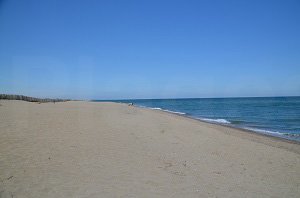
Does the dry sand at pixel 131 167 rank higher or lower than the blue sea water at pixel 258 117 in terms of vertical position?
higher

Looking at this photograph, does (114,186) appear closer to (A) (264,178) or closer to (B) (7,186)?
(B) (7,186)

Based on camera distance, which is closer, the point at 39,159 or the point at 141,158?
the point at 39,159

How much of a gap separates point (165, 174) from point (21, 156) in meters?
3.98

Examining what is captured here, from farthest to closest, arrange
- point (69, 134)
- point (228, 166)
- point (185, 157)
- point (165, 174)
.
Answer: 1. point (69, 134)
2. point (185, 157)
3. point (228, 166)
4. point (165, 174)

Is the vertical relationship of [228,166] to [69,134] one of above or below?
below

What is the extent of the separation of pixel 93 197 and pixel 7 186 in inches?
72.1

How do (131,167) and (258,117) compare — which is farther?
(258,117)

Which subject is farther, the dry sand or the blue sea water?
the blue sea water

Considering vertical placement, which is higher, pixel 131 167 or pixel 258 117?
pixel 131 167

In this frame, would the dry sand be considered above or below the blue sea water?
above

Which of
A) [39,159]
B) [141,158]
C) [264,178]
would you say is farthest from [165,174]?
[39,159]

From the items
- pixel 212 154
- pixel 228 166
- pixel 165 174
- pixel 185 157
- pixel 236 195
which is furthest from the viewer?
pixel 212 154

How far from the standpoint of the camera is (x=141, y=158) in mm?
7957

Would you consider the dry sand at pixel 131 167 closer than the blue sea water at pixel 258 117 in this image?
Yes
